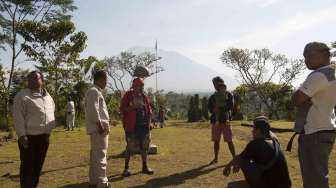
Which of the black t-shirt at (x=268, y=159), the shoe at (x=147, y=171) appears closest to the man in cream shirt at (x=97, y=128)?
the shoe at (x=147, y=171)

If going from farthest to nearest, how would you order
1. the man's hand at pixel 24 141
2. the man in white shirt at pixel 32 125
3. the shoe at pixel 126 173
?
1. the shoe at pixel 126 173
2. the man in white shirt at pixel 32 125
3. the man's hand at pixel 24 141

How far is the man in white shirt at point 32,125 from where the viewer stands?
5957 millimetres

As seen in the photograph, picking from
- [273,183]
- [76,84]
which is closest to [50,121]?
[273,183]

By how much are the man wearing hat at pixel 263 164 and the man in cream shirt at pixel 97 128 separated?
249cm

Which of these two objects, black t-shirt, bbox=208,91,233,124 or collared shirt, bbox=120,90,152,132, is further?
black t-shirt, bbox=208,91,233,124

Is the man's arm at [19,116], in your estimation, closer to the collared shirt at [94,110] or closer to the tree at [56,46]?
the collared shirt at [94,110]

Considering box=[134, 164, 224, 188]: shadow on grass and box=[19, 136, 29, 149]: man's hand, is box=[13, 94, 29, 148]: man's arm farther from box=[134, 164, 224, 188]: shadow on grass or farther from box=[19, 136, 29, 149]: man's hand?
box=[134, 164, 224, 188]: shadow on grass

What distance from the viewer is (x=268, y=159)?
4488 millimetres

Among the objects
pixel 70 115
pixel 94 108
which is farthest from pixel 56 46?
pixel 94 108

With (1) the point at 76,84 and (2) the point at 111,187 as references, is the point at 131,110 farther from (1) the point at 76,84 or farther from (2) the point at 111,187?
(1) the point at 76,84

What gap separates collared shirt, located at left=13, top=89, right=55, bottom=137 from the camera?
19.4ft

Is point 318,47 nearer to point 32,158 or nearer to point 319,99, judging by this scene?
point 319,99

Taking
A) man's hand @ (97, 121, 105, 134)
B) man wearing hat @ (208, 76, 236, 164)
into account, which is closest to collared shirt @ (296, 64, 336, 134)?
man's hand @ (97, 121, 105, 134)

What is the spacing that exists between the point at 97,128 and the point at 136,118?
1.46 metres
